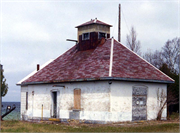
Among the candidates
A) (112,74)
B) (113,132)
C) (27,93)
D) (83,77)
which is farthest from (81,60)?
(113,132)

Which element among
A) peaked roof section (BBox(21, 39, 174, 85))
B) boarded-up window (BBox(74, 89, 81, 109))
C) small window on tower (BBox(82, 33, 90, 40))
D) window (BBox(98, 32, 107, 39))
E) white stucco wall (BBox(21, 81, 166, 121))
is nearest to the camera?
white stucco wall (BBox(21, 81, 166, 121))

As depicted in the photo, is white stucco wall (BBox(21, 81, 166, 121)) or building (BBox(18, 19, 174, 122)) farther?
building (BBox(18, 19, 174, 122))

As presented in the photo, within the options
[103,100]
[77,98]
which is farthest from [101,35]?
[103,100]

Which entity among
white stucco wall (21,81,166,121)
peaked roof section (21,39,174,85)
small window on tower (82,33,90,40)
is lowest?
white stucco wall (21,81,166,121)

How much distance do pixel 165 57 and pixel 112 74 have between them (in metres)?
28.9

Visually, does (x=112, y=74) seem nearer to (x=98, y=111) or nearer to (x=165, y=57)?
(x=98, y=111)

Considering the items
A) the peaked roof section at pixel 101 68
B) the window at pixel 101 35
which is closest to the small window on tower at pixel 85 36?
the window at pixel 101 35

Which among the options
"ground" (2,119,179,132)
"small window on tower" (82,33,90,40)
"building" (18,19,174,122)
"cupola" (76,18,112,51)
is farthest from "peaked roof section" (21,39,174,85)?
"ground" (2,119,179,132)

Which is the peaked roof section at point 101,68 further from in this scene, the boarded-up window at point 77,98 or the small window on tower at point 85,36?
the small window on tower at point 85,36

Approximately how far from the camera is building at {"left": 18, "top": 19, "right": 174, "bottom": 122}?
75.5 ft

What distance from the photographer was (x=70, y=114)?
979 inches

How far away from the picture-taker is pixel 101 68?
23906 mm

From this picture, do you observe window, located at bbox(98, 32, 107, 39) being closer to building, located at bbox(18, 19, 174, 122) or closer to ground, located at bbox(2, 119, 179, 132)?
building, located at bbox(18, 19, 174, 122)

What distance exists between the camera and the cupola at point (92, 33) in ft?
91.1
